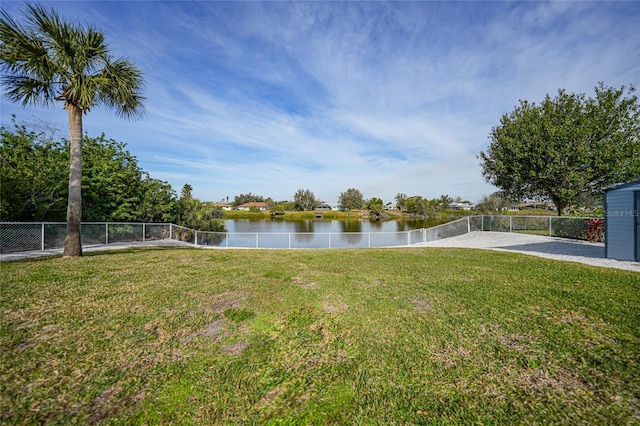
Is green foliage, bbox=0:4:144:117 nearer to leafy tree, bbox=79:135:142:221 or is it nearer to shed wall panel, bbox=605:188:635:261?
leafy tree, bbox=79:135:142:221

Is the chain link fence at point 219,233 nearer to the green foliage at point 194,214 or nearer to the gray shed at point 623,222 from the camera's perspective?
the green foliage at point 194,214

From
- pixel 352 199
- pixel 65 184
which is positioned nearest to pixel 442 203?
pixel 352 199

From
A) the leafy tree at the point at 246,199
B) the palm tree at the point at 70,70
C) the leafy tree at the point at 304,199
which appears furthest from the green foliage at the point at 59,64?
the leafy tree at the point at 246,199

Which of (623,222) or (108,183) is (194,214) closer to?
(108,183)

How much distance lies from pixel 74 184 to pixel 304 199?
73.7m

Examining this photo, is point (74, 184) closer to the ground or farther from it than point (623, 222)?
farther from it

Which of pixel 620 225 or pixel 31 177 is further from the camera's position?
pixel 31 177

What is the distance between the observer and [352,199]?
80875 mm

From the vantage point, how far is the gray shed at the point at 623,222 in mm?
6680

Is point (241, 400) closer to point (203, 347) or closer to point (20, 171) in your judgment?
point (203, 347)

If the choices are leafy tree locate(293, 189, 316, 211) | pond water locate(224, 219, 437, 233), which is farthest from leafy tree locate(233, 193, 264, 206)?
pond water locate(224, 219, 437, 233)

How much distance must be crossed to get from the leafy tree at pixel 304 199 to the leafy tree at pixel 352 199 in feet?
32.9

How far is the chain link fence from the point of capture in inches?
344

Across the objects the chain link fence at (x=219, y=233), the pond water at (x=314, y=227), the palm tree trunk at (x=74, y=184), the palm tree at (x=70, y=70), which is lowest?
the pond water at (x=314, y=227)
